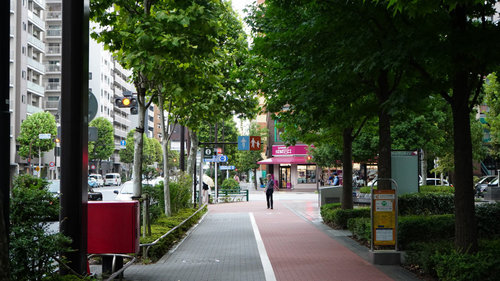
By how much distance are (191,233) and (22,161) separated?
54.0 metres

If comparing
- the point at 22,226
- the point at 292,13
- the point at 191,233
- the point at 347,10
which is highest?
the point at 292,13

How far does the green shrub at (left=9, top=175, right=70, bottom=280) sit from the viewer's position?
5.27m

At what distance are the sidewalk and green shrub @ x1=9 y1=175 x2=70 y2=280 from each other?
401cm

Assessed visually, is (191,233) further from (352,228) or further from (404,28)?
(404,28)

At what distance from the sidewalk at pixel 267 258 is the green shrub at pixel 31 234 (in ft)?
13.2

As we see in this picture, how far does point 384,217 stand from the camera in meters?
11.3

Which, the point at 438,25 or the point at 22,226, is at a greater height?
the point at 438,25

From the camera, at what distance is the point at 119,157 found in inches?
4528

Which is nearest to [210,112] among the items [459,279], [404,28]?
[404,28]

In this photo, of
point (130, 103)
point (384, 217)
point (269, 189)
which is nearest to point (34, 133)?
point (269, 189)

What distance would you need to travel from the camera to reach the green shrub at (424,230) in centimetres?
1178

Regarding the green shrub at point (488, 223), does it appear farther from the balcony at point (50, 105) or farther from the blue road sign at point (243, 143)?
the balcony at point (50, 105)

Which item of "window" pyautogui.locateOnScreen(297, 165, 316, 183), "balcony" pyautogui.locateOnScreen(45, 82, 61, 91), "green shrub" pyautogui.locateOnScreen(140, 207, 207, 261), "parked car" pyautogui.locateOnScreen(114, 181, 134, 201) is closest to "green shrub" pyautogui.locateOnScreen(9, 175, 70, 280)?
"green shrub" pyautogui.locateOnScreen(140, 207, 207, 261)

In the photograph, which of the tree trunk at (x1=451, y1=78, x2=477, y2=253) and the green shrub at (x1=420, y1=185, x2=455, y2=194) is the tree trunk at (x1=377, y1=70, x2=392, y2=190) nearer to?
the tree trunk at (x1=451, y1=78, x2=477, y2=253)
